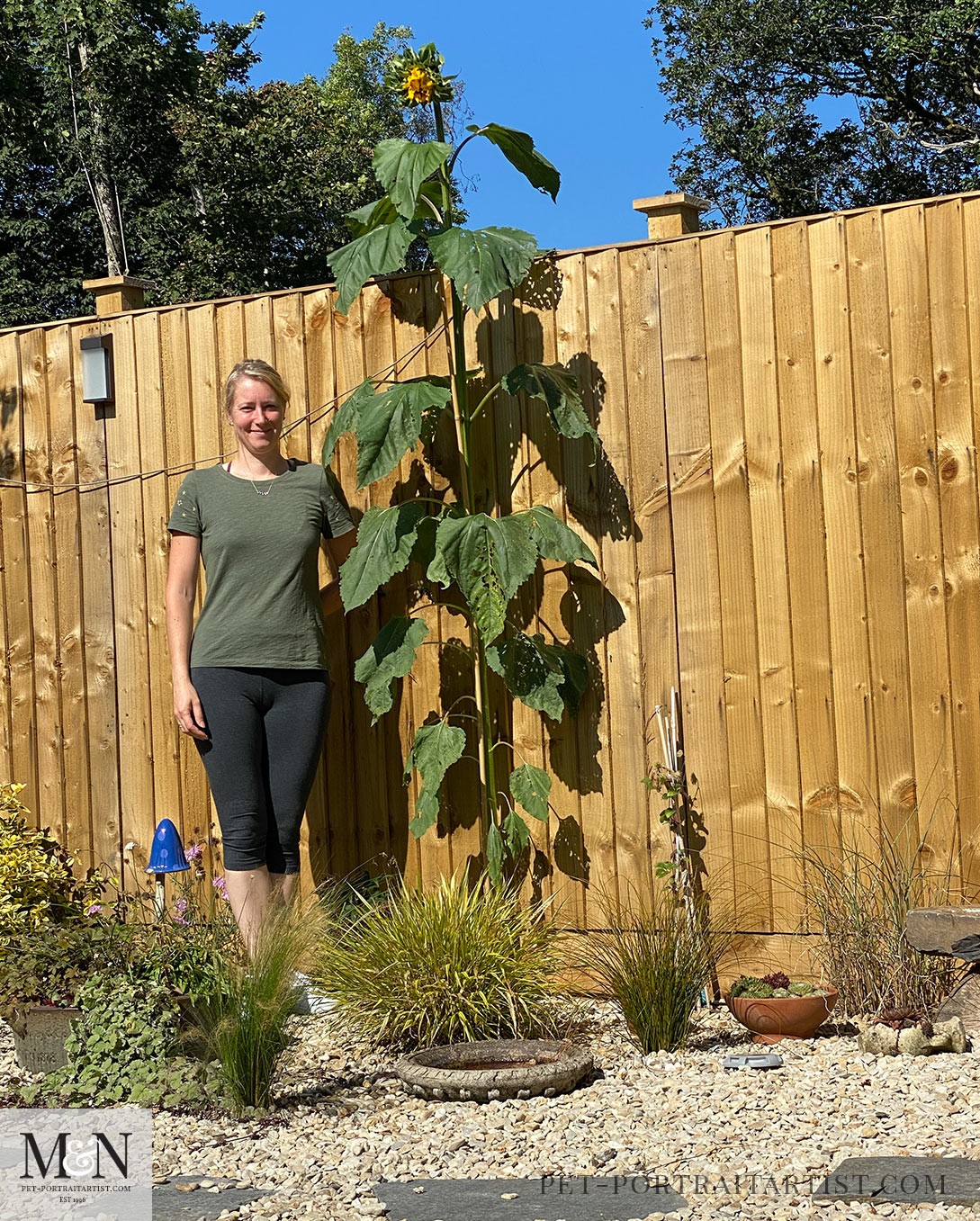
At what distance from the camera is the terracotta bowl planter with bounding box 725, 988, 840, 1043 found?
3.22 meters

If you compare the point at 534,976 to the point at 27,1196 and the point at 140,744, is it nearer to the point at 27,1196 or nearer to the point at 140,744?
the point at 27,1196

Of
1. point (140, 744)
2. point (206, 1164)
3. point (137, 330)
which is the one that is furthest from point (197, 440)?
point (206, 1164)

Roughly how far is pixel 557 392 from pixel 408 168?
2.38 feet

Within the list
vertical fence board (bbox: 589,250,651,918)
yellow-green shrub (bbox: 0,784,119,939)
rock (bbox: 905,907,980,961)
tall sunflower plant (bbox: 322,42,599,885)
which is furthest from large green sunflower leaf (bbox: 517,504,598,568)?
yellow-green shrub (bbox: 0,784,119,939)

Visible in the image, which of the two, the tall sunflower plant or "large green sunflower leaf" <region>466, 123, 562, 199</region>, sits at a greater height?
"large green sunflower leaf" <region>466, 123, 562, 199</region>

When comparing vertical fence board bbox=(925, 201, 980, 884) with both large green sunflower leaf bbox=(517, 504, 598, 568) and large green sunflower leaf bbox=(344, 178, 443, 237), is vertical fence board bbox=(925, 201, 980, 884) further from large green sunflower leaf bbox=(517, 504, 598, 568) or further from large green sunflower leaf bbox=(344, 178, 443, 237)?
large green sunflower leaf bbox=(344, 178, 443, 237)

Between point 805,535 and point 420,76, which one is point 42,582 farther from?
point 805,535

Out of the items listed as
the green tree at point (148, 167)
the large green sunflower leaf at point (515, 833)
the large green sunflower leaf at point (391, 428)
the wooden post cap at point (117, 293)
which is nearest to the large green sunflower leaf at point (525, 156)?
the large green sunflower leaf at point (391, 428)

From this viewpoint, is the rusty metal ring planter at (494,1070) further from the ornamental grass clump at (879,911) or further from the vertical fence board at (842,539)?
the vertical fence board at (842,539)

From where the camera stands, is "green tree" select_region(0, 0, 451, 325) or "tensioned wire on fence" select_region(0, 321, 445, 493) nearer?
"tensioned wire on fence" select_region(0, 321, 445, 493)

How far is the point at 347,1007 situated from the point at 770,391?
1.98 m

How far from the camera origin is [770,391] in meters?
3.64

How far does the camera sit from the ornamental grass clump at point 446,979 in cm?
317

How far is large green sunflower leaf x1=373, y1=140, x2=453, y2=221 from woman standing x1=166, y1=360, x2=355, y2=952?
0.63 metres
